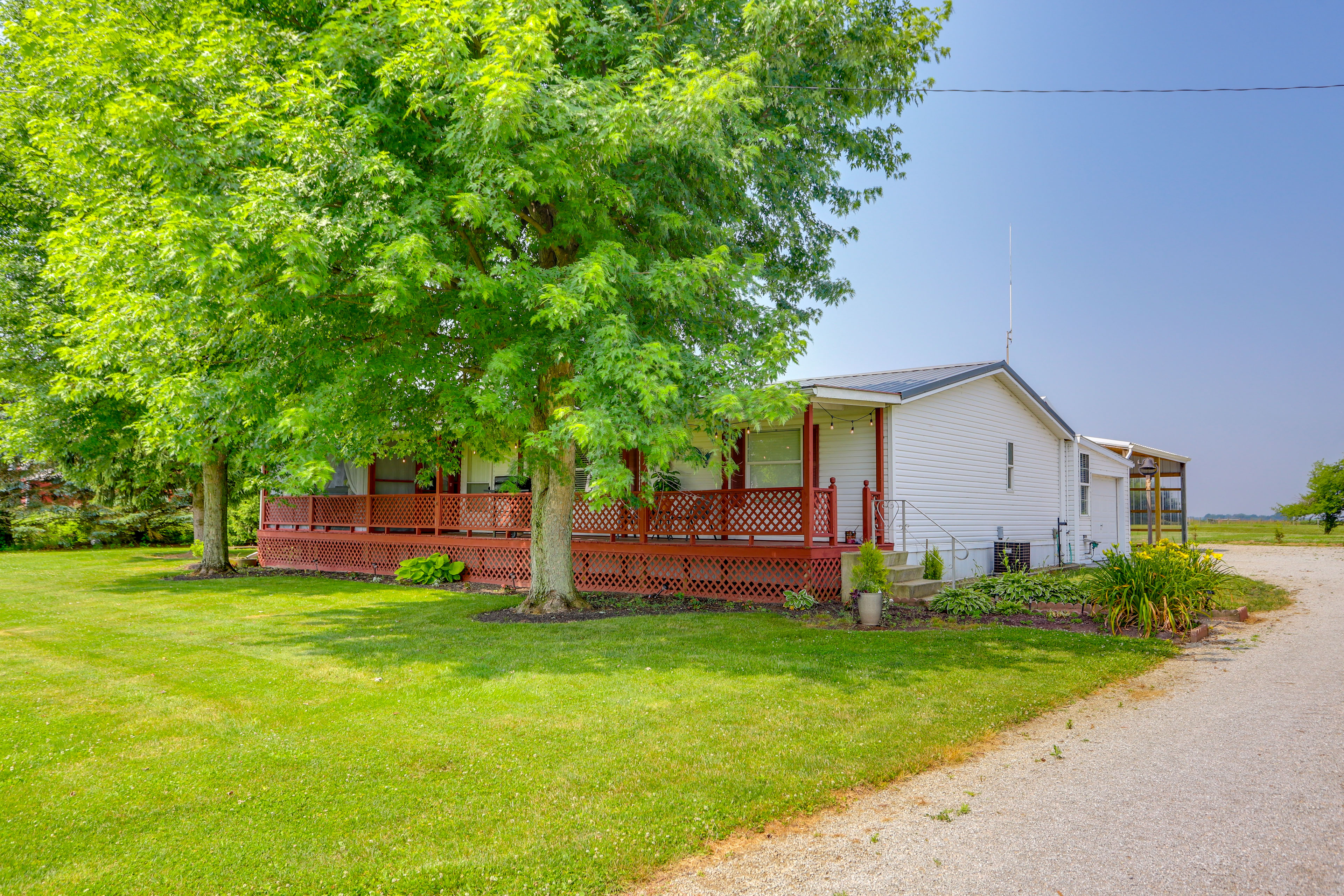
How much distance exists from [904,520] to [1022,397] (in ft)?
19.2

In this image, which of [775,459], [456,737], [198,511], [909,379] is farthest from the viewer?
[198,511]

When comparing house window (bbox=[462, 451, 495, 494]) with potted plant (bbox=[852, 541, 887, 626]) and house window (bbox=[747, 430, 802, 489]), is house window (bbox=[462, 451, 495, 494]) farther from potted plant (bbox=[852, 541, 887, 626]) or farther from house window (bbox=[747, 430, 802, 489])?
potted plant (bbox=[852, 541, 887, 626])

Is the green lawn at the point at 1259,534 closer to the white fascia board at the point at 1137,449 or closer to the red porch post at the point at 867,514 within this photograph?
the white fascia board at the point at 1137,449

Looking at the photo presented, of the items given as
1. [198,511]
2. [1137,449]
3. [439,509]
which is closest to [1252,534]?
[1137,449]

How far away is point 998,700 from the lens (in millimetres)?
6129

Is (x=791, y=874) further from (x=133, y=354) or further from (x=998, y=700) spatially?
(x=133, y=354)

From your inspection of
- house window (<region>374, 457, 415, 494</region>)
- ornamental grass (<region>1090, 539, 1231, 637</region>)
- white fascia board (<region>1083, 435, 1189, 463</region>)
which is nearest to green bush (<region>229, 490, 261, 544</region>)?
house window (<region>374, 457, 415, 494</region>)

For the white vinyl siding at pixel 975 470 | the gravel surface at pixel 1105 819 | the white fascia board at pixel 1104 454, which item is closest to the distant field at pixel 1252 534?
the white fascia board at pixel 1104 454

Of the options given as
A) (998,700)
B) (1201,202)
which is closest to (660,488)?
(998,700)

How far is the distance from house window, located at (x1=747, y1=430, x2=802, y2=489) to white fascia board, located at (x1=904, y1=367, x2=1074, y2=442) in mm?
2237

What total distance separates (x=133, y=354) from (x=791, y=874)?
8568 millimetres

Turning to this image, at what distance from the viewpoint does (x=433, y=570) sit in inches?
619

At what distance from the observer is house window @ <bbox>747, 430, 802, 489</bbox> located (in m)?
14.2

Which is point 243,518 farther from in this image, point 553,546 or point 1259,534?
point 1259,534
